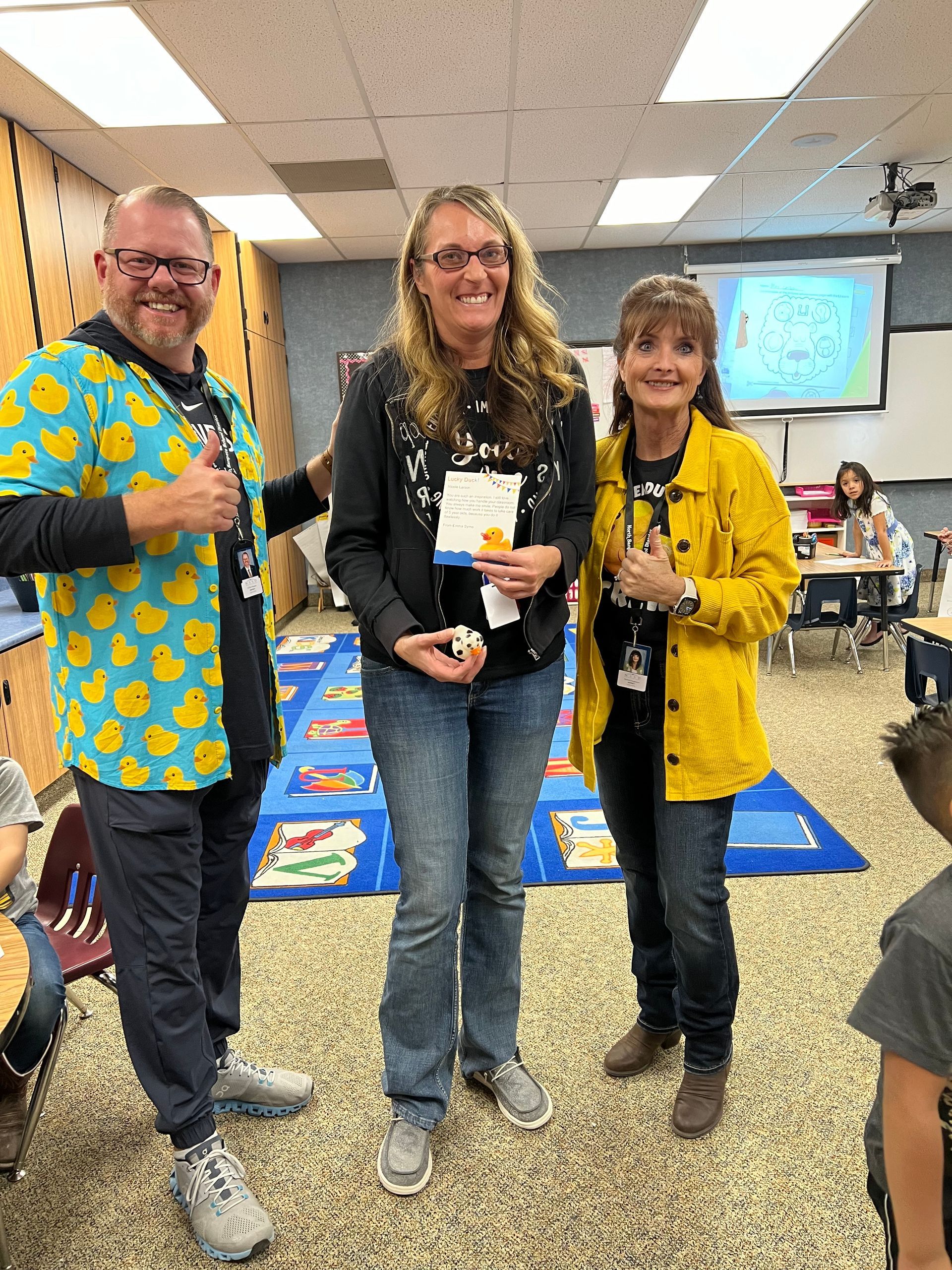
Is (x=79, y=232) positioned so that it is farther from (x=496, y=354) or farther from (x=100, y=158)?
(x=496, y=354)

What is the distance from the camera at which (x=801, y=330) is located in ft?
27.0

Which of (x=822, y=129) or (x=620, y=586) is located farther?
(x=822, y=129)

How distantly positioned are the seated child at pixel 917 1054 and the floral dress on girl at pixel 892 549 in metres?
5.38

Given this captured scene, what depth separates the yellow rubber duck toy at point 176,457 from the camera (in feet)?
4.71

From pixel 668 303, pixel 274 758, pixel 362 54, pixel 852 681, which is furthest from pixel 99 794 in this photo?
pixel 852 681

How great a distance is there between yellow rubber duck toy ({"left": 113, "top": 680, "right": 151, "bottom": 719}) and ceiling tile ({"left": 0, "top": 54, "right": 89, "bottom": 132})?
12.3ft

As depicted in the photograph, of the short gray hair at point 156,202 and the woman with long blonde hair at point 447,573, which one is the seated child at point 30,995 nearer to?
the woman with long blonde hair at point 447,573

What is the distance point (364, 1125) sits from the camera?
72.2 inches

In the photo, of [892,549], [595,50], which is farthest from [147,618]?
[892,549]

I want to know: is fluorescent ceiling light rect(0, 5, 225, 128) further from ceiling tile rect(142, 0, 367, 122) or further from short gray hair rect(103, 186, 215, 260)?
short gray hair rect(103, 186, 215, 260)

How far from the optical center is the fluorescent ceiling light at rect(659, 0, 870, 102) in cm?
367

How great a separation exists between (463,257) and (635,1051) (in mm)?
1698

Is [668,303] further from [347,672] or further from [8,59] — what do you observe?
[347,672]

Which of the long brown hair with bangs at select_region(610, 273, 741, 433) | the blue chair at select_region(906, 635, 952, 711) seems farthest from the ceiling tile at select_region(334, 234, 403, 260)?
the long brown hair with bangs at select_region(610, 273, 741, 433)
